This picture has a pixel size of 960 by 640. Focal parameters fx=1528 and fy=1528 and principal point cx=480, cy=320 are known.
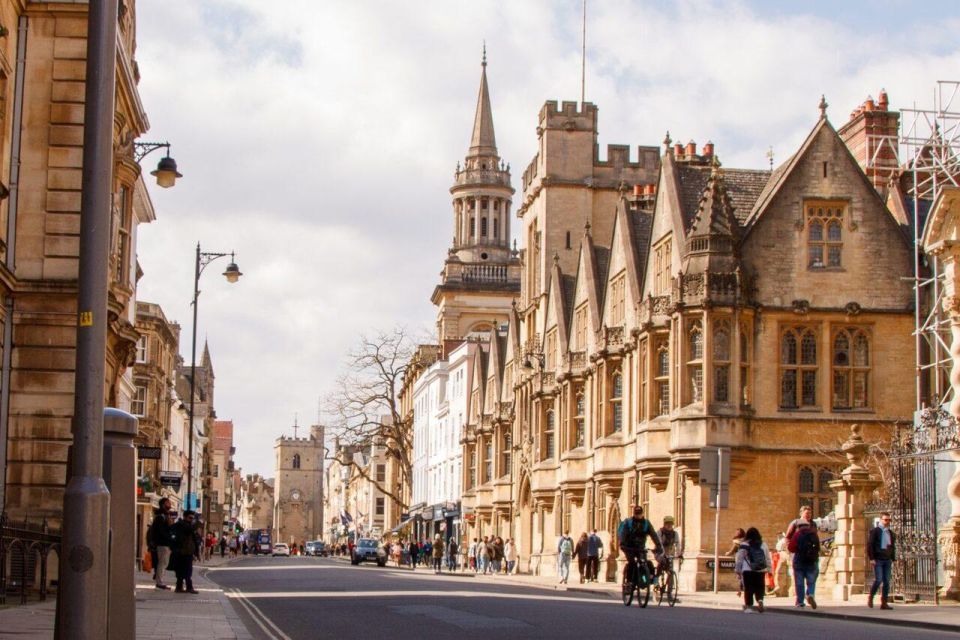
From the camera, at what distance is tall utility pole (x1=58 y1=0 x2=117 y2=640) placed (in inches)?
369

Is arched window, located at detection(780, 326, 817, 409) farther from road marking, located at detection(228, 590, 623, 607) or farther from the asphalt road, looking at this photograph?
the asphalt road

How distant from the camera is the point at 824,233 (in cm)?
4153

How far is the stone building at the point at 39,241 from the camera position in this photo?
25.6 m

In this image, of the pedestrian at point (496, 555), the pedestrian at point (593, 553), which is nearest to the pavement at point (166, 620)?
the pedestrian at point (593, 553)

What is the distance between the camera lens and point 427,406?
10194 centimetres

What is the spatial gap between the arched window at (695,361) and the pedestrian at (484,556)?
2354cm

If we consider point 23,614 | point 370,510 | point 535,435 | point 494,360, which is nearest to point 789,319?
point 535,435

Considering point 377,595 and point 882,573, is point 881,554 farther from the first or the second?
point 377,595

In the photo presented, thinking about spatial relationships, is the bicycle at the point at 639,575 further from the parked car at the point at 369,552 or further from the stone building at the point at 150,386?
the parked car at the point at 369,552

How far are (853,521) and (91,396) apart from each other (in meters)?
22.1

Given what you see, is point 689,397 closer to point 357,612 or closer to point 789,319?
point 789,319

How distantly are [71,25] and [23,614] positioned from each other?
11.9m

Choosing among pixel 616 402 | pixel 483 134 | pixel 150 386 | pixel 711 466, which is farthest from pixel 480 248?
pixel 711 466

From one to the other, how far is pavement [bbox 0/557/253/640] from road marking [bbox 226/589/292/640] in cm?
27
